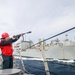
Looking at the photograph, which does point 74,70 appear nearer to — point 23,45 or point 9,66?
point 9,66

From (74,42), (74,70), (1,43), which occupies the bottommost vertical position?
(74,70)

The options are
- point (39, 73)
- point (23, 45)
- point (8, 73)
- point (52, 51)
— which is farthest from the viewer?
point (23, 45)

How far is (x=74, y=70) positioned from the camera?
14102 millimetres

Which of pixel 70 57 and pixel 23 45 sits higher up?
pixel 23 45

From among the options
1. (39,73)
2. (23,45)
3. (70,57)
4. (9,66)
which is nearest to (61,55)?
(70,57)

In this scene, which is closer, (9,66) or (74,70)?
(9,66)

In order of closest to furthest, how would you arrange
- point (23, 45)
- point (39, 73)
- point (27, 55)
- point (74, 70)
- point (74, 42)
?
point (39, 73)
point (74, 70)
point (74, 42)
point (27, 55)
point (23, 45)

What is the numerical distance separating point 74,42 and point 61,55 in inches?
120

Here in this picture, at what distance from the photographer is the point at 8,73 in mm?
3424

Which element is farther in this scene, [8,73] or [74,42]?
[74,42]

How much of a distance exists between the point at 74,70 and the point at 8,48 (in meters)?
9.74

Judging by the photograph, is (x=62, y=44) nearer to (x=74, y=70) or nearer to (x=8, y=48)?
(x=74, y=70)

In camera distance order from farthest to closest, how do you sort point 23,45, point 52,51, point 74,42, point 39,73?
point 23,45 → point 52,51 → point 74,42 → point 39,73

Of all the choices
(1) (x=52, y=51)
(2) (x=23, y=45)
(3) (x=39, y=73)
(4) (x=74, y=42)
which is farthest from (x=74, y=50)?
(3) (x=39, y=73)
